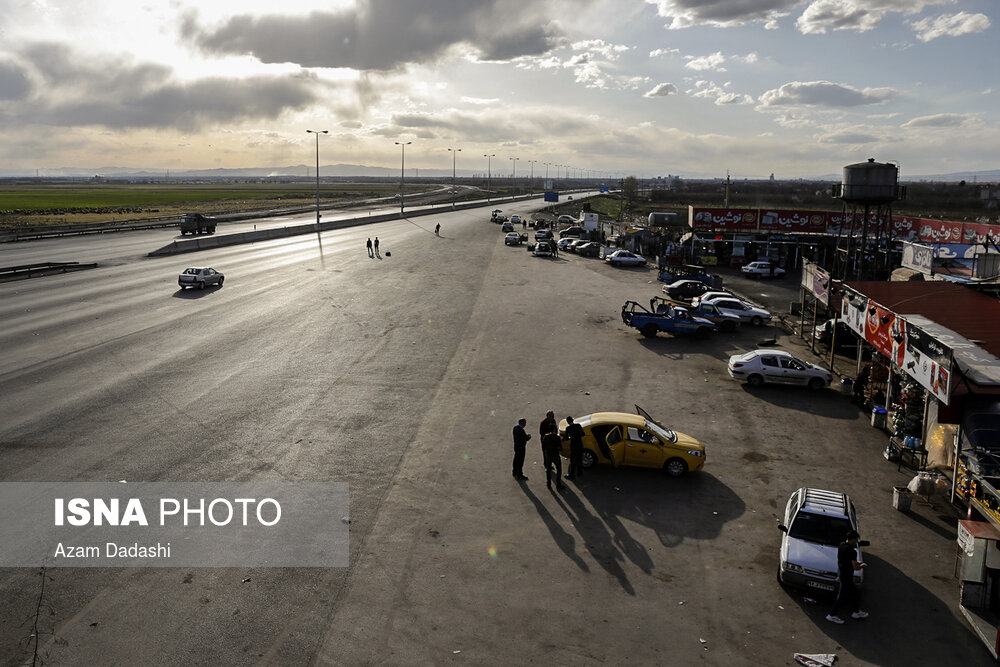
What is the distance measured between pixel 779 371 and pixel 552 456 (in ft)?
36.1

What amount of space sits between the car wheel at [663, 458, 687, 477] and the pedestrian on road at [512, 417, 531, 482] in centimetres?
331

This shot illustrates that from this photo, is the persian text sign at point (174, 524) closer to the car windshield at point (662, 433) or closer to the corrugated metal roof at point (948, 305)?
the car windshield at point (662, 433)

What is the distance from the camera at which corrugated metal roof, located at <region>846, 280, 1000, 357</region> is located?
17531 mm

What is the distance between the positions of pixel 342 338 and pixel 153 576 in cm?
1671

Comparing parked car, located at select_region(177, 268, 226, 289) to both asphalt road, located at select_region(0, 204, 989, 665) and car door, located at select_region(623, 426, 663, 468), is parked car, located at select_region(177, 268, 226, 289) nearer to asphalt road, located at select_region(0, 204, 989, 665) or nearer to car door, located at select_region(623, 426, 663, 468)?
asphalt road, located at select_region(0, 204, 989, 665)

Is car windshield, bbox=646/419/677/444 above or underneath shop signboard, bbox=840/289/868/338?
underneath

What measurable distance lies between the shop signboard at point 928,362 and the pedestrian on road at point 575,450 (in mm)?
7525

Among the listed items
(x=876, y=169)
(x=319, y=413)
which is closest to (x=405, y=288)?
(x=319, y=413)

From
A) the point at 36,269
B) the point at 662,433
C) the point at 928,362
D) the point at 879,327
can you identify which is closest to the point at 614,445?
the point at 662,433

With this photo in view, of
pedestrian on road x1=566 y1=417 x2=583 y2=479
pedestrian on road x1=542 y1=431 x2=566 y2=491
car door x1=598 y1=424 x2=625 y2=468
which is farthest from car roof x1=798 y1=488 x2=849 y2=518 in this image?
pedestrian on road x1=542 y1=431 x2=566 y2=491

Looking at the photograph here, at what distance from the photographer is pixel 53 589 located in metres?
10.1

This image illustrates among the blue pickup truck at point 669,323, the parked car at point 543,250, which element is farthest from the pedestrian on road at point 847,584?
the parked car at point 543,250

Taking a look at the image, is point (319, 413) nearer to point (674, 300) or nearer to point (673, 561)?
point (673, 561)

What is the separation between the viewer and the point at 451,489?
13.9m
